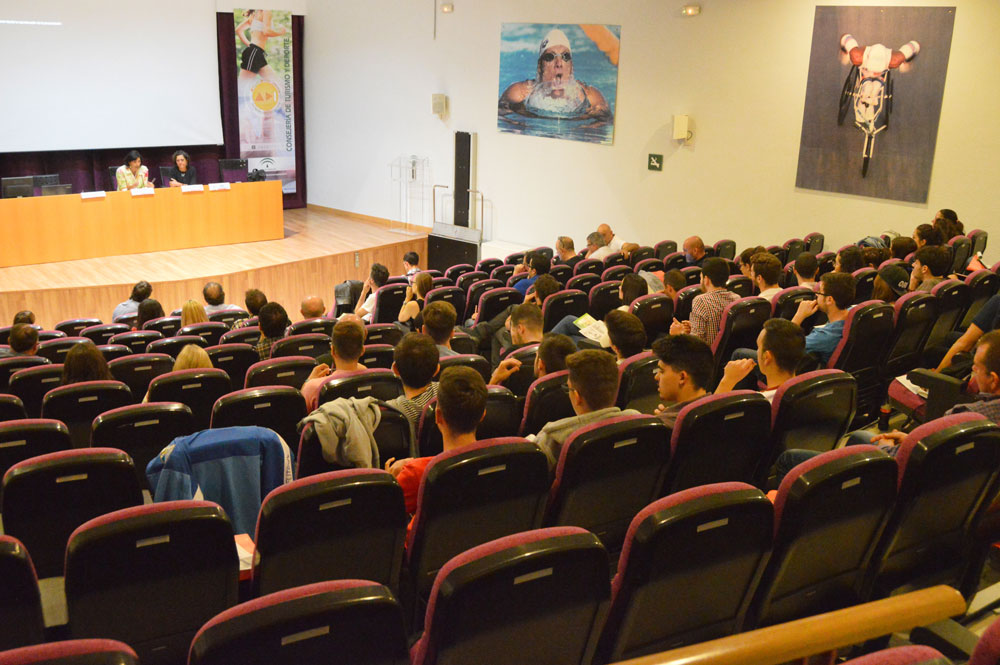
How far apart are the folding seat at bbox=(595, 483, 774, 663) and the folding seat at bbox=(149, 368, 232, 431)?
→ 2.65 meters

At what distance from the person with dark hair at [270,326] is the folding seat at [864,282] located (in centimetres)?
403

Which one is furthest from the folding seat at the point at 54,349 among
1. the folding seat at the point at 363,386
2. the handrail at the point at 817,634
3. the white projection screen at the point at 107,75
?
the white projection screen at the point at 107,75

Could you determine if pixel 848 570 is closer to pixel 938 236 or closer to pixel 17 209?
pixel 938 236

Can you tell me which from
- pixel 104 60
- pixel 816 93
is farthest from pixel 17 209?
pixel 816 93

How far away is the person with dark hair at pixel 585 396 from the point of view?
10.1ft

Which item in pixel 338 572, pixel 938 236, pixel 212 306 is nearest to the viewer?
pixel 338 572

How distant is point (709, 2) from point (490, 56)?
3685mm

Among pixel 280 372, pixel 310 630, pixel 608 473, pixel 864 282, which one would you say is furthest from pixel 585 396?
pixel 864 282

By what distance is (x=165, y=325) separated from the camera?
7.13 m

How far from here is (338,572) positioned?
255 centimetres

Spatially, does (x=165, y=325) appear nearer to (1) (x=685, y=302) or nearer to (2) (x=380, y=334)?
(2) (x=380, y=334)

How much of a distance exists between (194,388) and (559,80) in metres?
9.03

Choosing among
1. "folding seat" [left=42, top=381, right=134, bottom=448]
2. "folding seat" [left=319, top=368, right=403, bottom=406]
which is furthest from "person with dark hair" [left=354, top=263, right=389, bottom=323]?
"folding seat" [left=319, top=368, right=403, bottom=406]

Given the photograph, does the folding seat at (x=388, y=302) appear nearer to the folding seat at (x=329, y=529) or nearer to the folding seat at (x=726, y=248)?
the folding seat at (x=726, y=248)
